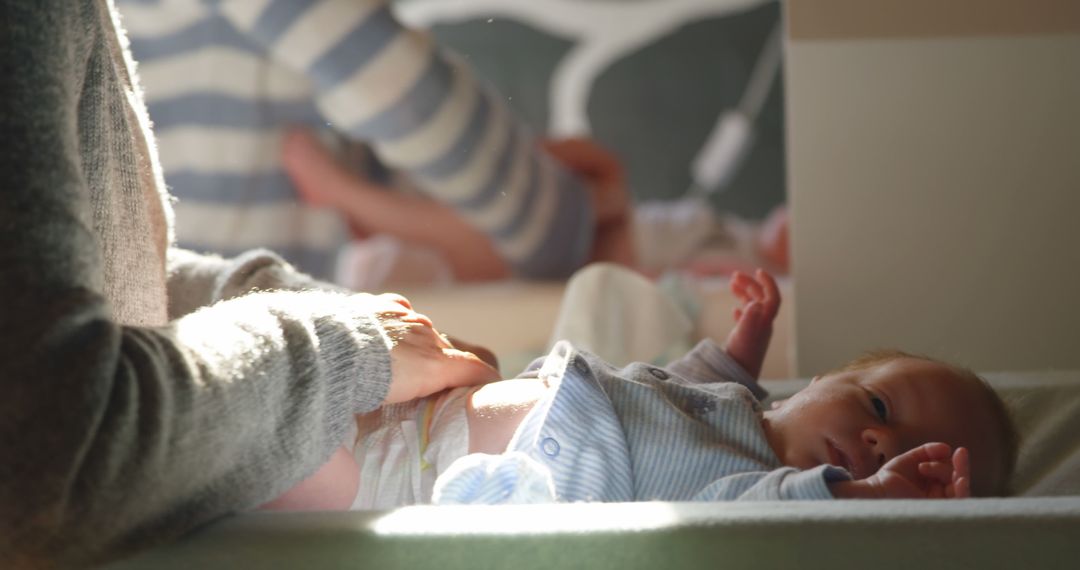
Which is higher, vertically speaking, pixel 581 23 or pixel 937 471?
pixel 581 23

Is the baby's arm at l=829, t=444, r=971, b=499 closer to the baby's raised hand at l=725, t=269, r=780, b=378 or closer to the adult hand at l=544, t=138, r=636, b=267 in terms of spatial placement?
the baby's raised hand at l=725, t=269, r=780, b=378

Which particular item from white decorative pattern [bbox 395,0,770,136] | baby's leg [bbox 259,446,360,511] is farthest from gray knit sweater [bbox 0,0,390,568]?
white decorative pattern [bbox 395,0,770,136]

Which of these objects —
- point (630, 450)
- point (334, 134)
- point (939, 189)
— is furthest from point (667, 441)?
point (334, 134)

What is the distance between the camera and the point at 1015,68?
3.25 feet

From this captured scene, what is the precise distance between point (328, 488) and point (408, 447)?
7cm

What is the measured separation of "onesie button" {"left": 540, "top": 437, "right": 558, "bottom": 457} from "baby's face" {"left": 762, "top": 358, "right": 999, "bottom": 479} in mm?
150

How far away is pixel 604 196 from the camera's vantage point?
169 cm

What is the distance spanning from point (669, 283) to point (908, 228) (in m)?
0.30

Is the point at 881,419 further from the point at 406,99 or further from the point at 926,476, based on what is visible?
the point at 406,99

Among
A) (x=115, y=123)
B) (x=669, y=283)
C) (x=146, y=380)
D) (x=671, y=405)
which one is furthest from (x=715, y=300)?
(x=146, y=380)

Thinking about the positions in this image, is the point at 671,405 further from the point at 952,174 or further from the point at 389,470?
the point at 952,174

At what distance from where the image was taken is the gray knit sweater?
15.1 inches

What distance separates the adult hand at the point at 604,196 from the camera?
1.61m

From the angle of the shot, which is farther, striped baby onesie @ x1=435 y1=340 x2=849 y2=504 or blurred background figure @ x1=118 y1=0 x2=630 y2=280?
blurred background figure @ x1=118 y1=0 x2=630 y2=280
